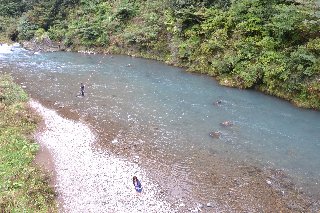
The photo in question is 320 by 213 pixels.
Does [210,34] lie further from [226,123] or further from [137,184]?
[137,184]

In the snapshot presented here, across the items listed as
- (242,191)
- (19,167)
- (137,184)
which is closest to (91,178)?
(137,184)

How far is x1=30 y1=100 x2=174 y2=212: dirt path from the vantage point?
15641 mm

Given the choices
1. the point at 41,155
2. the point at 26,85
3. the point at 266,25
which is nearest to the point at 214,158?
the point at 41,155

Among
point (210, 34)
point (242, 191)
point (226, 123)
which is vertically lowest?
point (242, 191)

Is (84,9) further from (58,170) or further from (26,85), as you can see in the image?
(58,170)

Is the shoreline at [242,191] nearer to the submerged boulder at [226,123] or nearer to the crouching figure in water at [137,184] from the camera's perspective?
the crouching figure in water at [137,184]

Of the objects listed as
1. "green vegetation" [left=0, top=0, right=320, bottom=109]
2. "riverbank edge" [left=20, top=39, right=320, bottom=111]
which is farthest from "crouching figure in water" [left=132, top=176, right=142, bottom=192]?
"riverbank edge" [left=20, top=39, right=320, bottom=111]

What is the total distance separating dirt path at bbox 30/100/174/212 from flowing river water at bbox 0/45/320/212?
73cm

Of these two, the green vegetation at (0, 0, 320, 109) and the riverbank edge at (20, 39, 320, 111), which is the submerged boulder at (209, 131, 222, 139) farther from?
the riverbank edge at (20, 39, 320, 111)

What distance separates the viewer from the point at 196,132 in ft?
76.6

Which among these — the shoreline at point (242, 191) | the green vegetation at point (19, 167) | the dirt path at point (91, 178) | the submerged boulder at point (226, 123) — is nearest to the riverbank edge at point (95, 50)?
the submerged boulder at point (226, 123)

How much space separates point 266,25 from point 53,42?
122 ft

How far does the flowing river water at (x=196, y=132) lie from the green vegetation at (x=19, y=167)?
13.0 ft

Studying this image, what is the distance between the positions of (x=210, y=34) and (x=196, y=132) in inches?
741
